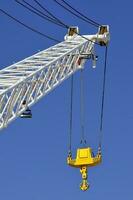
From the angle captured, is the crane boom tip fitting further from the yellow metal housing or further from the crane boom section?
the yellow metal housing

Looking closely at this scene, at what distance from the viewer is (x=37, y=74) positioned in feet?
168

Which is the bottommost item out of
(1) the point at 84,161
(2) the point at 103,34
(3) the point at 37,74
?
(1) the point at 84,161

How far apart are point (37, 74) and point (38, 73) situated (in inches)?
6.1

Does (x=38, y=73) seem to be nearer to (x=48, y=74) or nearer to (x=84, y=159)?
(x=48, y=74)

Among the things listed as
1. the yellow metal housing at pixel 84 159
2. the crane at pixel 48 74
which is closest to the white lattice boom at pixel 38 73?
the crane at pixel 48 74

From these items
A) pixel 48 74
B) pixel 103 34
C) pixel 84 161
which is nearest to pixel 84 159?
pixel 84 161

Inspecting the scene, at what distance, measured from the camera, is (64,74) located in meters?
56.8

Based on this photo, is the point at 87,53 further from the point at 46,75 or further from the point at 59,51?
the point at 46,75

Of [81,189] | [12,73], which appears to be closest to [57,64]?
[12,73]

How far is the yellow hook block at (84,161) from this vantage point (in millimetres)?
53000

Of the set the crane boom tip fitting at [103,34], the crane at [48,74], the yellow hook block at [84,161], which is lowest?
the yellow hook block at [84,161]

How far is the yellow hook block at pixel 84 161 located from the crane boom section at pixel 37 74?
4.91 m

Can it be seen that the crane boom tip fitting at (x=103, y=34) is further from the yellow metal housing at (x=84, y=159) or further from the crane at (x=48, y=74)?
the yellow metal housing at (x=84, y=159)

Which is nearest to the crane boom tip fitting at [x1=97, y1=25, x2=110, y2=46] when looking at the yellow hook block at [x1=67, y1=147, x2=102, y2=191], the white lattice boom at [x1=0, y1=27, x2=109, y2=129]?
the white lattice boom at [x1=0, y1=27, x2=109, y2=129]
